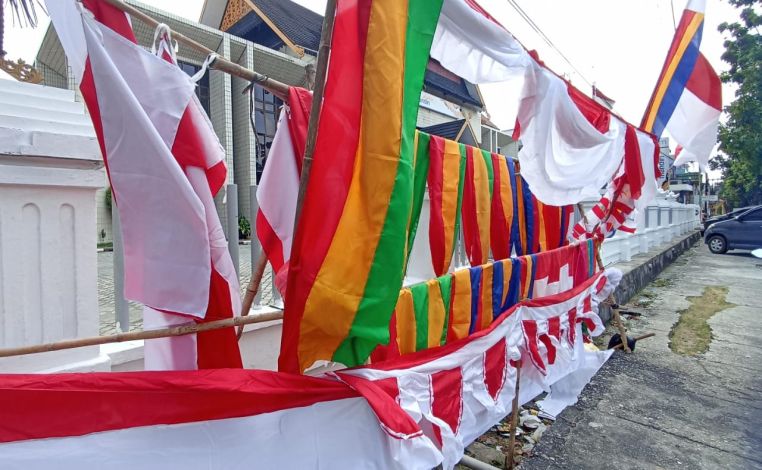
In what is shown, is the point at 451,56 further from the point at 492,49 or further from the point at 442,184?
the point at 442,184

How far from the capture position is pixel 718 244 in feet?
42.4

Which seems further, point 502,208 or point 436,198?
point 502,208

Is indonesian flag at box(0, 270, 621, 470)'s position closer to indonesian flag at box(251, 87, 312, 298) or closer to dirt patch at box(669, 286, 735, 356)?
indonesian flag at box(251, 87, 312, 298)

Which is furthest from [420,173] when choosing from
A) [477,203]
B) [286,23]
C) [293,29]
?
[286,23]

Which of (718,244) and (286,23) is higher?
(286,23)

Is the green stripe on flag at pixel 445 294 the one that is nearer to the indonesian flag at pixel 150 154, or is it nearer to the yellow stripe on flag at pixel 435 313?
the yellow stripe on flag at pixel 435 313

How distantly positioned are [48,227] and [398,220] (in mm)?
1319

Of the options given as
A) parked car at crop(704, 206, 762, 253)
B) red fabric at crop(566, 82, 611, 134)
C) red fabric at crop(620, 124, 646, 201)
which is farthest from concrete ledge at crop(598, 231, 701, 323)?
red fabric at crop(566, 82, 611, 134)

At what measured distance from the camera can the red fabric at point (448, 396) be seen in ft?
6.68

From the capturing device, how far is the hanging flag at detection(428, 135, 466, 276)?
223 cm

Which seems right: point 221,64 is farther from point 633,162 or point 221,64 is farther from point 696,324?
point 696,324

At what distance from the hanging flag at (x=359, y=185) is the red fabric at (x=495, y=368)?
1.36m

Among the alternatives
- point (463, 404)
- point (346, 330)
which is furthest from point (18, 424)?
point (463, 404)

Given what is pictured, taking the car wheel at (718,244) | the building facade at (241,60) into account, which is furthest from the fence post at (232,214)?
the car wheel at (718,244)
